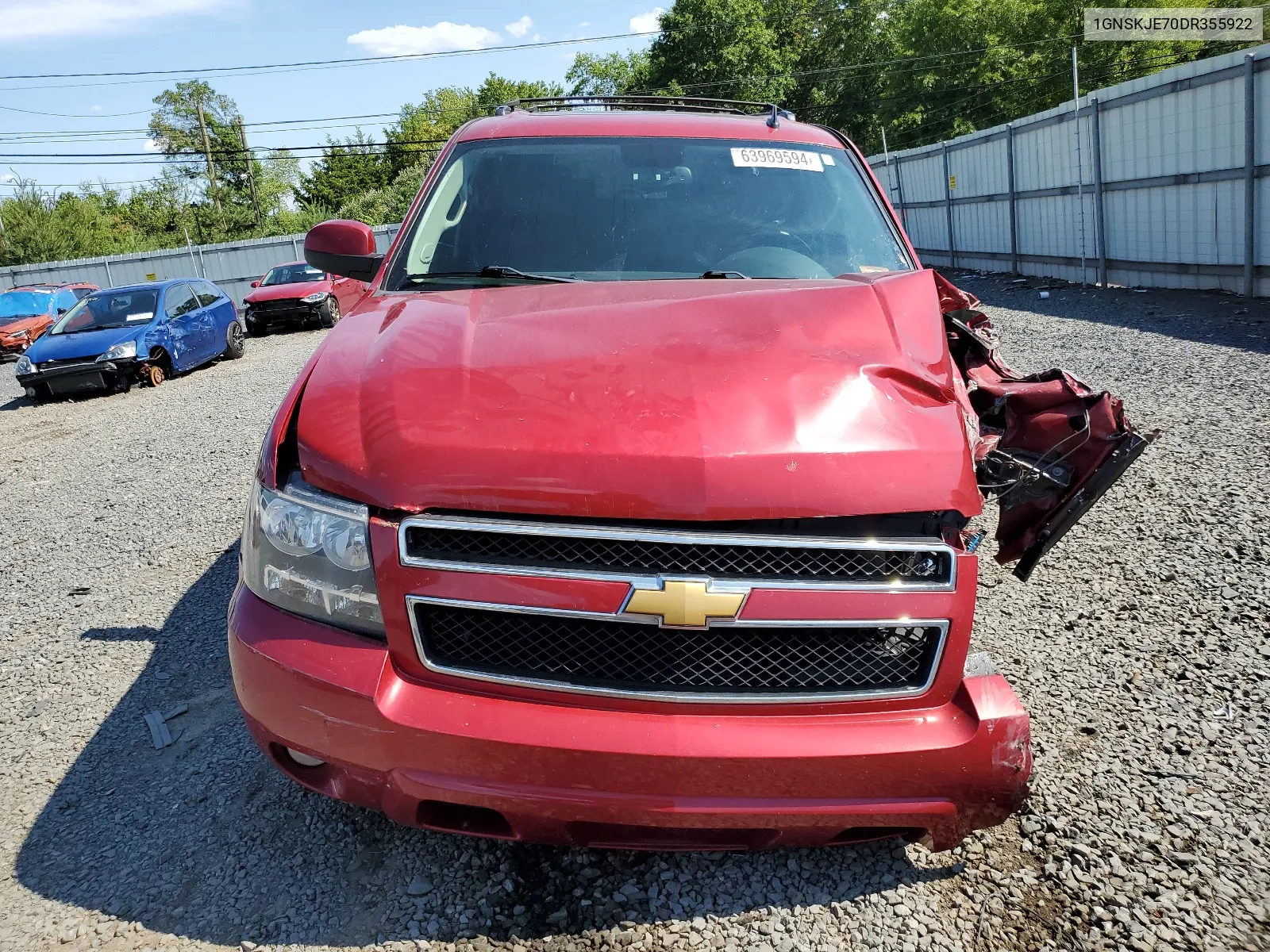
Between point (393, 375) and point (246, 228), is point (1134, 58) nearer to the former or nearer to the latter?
point (393, 375)

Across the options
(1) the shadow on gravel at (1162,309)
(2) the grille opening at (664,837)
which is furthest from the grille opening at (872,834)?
(1) the shadow on gravel at (1162,309)

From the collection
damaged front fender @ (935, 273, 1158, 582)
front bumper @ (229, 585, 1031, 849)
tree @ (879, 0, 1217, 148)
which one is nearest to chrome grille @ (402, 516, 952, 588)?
front bumper @ (229, 585, 1031, 849)

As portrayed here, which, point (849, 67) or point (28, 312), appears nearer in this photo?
point (28, 312)

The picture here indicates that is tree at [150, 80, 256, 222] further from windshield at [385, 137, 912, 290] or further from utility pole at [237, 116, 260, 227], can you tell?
windshield at [385, 137, 912, 290]

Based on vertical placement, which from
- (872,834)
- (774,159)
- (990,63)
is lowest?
(872,834)

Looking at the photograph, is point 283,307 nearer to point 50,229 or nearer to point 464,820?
point 464,820

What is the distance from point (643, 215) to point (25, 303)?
22274mm

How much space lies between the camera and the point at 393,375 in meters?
2.08

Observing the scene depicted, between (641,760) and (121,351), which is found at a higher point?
(121,351)

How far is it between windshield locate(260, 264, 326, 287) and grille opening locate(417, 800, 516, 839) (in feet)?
63.7

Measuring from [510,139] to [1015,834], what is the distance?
2.93 m

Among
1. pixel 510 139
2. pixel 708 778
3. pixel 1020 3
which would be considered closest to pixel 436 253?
pixel 510 139

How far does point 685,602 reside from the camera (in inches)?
69.4

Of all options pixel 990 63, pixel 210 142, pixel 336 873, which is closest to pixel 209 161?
pixel 210 142
